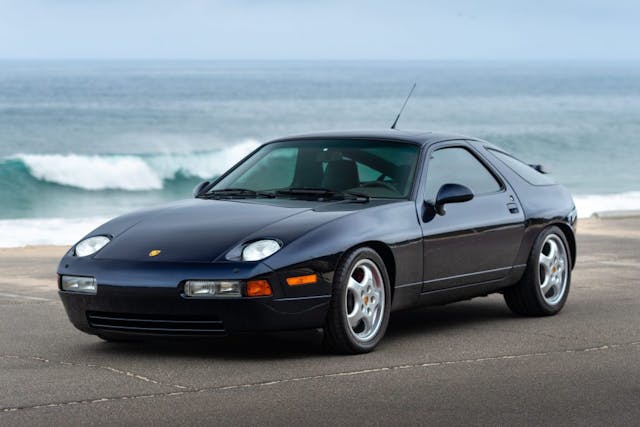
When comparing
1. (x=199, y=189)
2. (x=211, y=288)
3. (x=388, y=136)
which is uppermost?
(x=388, y=136)

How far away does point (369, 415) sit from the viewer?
6.49 metres

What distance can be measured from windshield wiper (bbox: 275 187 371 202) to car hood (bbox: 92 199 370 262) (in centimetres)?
17

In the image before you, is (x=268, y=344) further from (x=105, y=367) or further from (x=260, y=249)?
(x=105, y=367)

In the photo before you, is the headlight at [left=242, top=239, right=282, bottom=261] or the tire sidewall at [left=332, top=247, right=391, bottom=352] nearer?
the headlight at [left=242, top=239, right=282, bottom=261]

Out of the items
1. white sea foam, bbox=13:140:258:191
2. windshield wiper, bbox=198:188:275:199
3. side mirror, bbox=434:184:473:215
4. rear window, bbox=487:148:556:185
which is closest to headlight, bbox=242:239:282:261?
windshield wiper, bbox=198:188:275:199

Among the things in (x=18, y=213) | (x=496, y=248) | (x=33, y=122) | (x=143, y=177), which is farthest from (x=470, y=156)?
(x=33, y=122)

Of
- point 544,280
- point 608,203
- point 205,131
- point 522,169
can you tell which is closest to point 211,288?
point 544,280

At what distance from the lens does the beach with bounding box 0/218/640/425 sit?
6.56 meters

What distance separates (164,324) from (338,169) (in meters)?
1.84

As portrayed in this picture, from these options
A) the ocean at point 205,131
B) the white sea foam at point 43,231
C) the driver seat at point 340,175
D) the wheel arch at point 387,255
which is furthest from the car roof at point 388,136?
the ocean at point 205,131

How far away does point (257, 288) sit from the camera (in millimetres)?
7766

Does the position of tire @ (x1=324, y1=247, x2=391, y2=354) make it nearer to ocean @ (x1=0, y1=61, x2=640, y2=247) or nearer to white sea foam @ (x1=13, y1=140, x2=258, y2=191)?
ocean @ (x1=0, y1=61, x2=640, y2=247)

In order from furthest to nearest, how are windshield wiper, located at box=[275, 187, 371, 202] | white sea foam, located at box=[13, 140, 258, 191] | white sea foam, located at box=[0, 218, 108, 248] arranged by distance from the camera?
white sea foam, located at box=[13, 140, 258, 191] < white sea foam, located at box=[0, 218, 108, 248] < windshield wiper, located at box=[275, 187, 371, 202]

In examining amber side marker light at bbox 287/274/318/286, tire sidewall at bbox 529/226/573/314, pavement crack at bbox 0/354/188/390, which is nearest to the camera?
pavement crack at bbox 0/354/188/390
